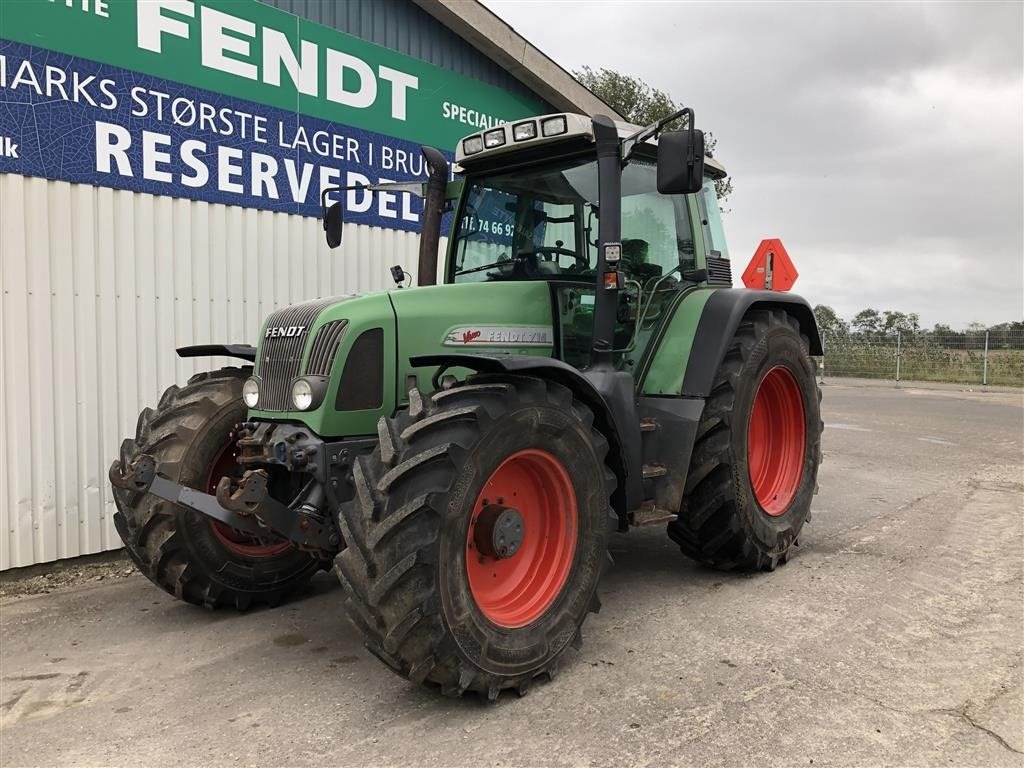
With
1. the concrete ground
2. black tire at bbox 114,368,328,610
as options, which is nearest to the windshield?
black tire at bbox 114,368,328,610

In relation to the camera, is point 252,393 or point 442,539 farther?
point 252,393

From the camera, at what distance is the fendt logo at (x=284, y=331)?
3.54 metres

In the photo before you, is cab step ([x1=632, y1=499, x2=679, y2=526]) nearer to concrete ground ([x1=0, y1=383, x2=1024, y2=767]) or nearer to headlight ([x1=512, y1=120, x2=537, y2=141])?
concrete ground ([x1=0, y1=383, x2=1024, y2=767])

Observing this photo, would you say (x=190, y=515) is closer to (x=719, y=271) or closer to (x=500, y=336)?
(x=500, y=336)

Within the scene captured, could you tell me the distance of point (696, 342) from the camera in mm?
4383

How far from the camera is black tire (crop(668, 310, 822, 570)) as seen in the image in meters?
4.33

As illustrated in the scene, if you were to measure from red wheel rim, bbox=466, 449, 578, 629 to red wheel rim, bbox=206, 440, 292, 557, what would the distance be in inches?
54.7

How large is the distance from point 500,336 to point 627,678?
5.53 feet

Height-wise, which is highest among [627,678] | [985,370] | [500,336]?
[500,336]

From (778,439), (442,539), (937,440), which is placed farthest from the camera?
(937,440)

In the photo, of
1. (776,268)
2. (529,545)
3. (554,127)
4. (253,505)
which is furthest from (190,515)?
(776,268)

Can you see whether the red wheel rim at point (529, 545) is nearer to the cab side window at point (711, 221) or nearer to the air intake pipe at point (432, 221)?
the air intake pipe at point (432, 221)

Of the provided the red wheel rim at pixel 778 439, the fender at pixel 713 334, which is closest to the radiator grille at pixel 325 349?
the fender at pixel 713 334

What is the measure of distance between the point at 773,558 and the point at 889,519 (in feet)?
6.01
